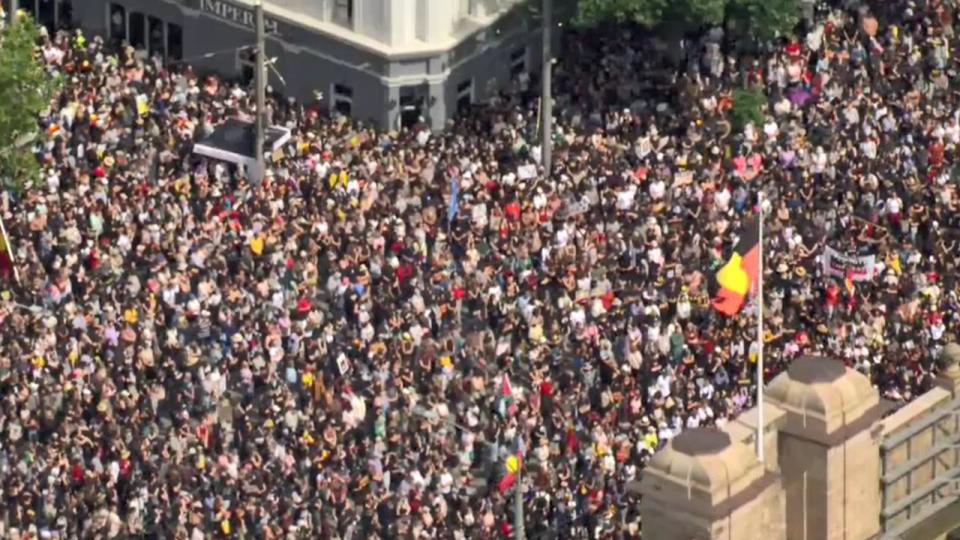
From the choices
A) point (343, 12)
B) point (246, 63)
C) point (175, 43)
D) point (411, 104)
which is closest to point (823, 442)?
point (411, 104)

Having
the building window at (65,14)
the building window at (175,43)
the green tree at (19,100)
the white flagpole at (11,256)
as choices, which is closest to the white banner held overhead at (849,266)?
the white flagpole at (11,256)

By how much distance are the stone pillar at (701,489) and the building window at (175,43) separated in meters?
45.1

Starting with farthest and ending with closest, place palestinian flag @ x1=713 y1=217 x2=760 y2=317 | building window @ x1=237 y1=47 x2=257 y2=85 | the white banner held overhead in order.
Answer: building window @ x1=237 y1=47 x2=257 y2=85
the white banner held overhead
palestinian flag @ x1=713 y1=217 x2=760 y2=317

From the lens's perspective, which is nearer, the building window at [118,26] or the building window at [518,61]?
the building window at [518,61]

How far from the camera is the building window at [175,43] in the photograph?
3841 inches

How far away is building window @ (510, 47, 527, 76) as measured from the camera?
95.9 meters

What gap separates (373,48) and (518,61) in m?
4.55

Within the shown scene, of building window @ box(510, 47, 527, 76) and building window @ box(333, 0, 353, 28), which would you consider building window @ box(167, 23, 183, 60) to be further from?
building window @ box(510, 47, 527, 76)

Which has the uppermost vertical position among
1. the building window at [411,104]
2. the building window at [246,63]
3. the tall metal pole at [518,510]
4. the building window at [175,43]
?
the building window at [175,43]

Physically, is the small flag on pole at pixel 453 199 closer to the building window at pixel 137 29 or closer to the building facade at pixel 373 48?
the building facade at pixel 373 48

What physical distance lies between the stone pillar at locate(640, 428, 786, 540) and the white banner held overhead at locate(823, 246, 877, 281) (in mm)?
28839

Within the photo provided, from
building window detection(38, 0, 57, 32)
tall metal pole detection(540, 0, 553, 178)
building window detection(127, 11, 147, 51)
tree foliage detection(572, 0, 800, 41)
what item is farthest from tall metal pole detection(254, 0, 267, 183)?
building window detection(38, 0, 57, 32)

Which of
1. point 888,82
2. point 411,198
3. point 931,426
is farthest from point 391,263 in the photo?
point 931,426

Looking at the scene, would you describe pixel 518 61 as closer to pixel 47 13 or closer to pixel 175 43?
pixel 175 43
